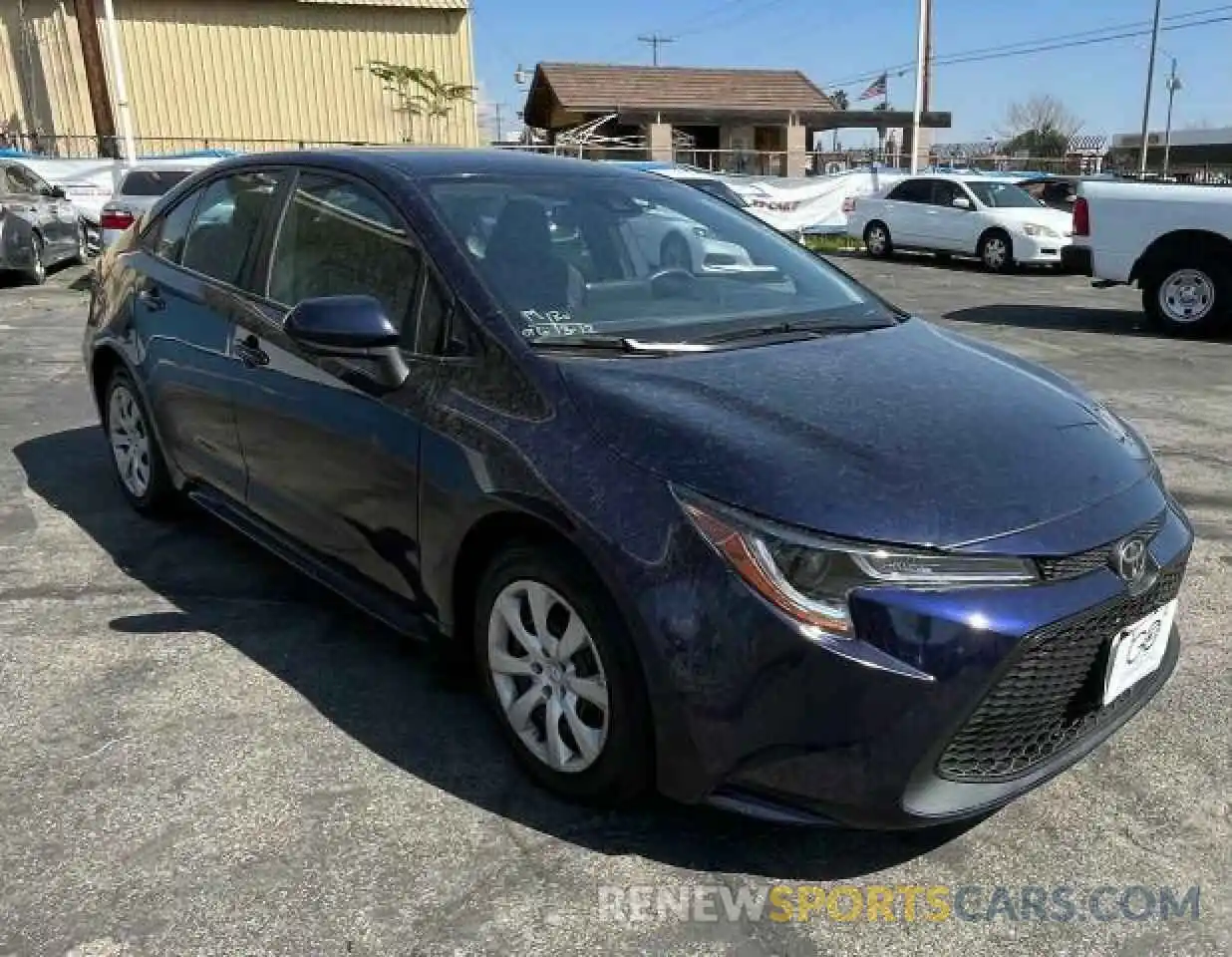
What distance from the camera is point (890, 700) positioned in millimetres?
2070

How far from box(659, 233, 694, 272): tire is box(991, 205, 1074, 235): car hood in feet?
47.7

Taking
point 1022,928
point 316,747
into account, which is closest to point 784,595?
point 1022,928

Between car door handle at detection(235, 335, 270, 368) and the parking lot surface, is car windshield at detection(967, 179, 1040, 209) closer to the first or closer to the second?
the parking lot surface

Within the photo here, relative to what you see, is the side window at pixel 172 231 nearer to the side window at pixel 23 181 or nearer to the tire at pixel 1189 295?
the tire at pixel 1189 295

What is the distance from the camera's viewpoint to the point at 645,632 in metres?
2.25

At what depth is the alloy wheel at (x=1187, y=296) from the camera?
32.5ft

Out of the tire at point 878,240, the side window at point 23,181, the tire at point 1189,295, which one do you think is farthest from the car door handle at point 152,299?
the tire at point 878,240

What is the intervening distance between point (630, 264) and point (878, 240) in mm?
17030

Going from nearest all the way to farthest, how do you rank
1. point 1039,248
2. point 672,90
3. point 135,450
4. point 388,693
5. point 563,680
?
point 563,680
point 388,693
point 135,450
point 1039,248
point 672,90

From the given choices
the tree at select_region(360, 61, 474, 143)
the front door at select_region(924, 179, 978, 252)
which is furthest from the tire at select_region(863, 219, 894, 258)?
the tree at select_region(360, 61, 474, 143)

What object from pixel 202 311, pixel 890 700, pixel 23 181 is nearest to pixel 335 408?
pixel 202 311

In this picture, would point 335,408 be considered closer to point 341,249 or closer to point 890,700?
point 341,249

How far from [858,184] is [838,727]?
2246cm

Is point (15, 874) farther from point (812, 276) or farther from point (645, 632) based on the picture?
point (812, 276)
